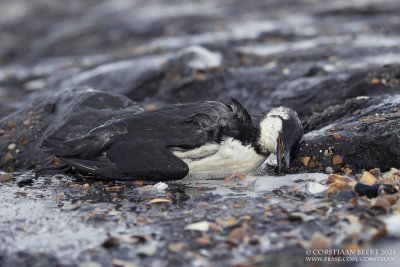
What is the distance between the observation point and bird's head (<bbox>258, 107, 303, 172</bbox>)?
451 cm

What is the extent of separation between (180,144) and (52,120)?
2030 mm

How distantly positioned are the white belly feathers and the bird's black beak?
243mm

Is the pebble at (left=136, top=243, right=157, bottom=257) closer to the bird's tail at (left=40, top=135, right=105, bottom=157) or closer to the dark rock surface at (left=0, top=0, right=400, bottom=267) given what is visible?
the dark rock surface at (left=0, top=0, right=400, bottom=267)

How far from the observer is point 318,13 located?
13359 millimetres

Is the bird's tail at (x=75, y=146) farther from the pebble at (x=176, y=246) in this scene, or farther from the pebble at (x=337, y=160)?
the pebble at (x=337, y=160)

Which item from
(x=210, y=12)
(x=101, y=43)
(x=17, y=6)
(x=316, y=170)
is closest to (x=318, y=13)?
(x=210, y=12)

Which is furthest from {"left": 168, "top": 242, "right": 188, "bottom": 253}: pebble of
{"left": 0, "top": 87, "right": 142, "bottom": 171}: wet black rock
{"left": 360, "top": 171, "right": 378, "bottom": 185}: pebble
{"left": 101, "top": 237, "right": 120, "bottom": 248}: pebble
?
{"left": 0, "top": 87, "right": 142, "bottom": 171}: wet black rock

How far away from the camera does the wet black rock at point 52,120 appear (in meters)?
5.38

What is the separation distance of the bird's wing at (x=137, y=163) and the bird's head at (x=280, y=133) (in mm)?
830

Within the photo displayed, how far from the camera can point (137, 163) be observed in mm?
4328

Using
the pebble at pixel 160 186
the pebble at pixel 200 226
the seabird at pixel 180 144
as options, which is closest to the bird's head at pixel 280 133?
the seabird at pixel 180 144

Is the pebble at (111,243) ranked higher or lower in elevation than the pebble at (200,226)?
lower

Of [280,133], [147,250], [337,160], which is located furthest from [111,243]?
[337,160]

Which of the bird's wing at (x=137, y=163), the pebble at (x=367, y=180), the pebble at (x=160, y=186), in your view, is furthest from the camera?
the bird's wing at (x=137, y=163)
